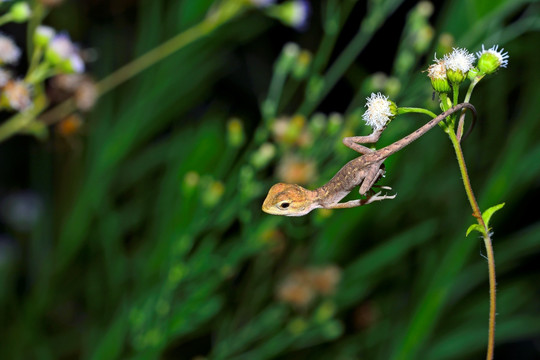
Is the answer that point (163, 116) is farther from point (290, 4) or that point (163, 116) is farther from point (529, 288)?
point (529, 288)

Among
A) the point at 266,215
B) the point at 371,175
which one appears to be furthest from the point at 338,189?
the point at 266,215

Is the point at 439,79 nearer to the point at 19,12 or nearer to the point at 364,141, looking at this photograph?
the point at 364,141

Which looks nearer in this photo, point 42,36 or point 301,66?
point 42,36

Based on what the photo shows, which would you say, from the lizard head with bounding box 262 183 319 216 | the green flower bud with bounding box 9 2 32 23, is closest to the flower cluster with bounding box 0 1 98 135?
the green flower bud with bounding box 9 2 32 23

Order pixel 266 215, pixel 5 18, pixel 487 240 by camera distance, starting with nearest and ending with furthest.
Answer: pixel 487 240 < pixel 5 18 < pixel 266 215

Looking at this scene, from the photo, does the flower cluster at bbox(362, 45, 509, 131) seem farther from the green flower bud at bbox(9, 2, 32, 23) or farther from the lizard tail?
the green flower bud at bbox(9, 2, 32, 23)
